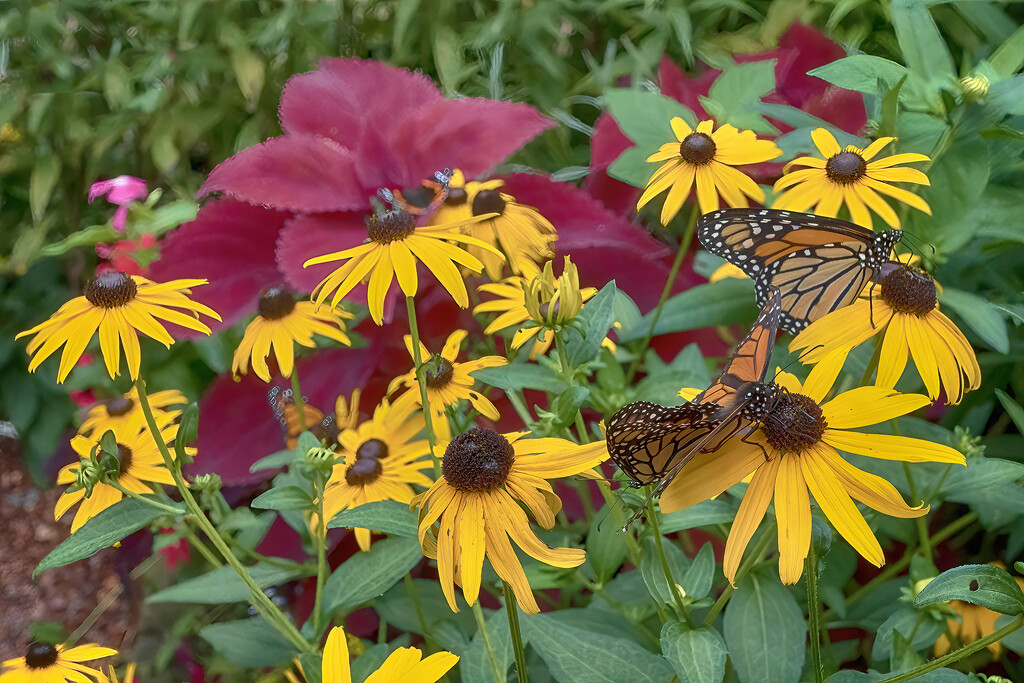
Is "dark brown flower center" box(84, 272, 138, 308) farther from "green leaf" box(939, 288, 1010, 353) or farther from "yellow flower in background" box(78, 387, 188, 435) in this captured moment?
"green leaf" box(939, 288, 1010, 353)

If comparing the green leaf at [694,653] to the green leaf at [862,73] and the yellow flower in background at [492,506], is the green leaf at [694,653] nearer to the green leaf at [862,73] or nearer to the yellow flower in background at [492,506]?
the yellow flower in background at [492,506]

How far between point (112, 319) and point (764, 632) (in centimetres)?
38

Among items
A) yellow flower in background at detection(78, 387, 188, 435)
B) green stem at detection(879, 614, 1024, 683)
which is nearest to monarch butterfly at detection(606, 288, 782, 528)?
green stem at detection(879, 614, 1024, 683)

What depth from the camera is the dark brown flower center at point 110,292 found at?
16.2 inches

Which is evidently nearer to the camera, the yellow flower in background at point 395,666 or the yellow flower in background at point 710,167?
the yellow flower in background at point 395,666

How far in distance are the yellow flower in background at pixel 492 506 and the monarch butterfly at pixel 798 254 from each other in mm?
171

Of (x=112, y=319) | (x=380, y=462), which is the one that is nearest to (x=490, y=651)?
(x=380, y=462)

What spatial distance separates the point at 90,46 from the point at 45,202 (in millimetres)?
235

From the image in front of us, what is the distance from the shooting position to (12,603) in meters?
1.03

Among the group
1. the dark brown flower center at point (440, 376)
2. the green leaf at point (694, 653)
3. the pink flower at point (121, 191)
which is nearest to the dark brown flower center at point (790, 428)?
the green leaf at point (694, 653)

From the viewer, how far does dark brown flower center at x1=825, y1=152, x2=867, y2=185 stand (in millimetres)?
483

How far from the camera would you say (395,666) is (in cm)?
31

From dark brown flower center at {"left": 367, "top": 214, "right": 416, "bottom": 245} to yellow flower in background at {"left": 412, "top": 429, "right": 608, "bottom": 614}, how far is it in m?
0.12

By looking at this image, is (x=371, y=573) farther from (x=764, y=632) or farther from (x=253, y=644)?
(x=764, y=632)
